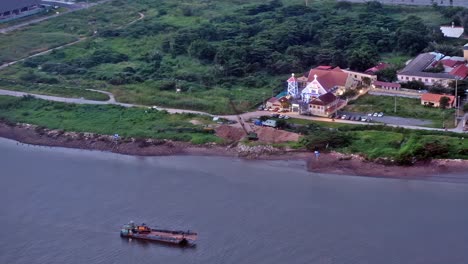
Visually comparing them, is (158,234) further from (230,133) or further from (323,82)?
(323,82)

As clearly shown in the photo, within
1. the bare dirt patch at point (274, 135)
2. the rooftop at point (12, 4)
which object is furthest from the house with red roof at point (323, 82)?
the rooftop at point (12, 4)

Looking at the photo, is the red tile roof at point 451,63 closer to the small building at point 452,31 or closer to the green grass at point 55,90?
the small building at point 452,31

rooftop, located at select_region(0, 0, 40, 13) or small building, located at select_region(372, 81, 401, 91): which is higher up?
rooftop, located at select_region(0, 0, 40, 13)

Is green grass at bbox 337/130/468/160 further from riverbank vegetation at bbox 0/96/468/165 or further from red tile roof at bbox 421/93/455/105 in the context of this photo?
red tile roof at bbox 421/93/455/105

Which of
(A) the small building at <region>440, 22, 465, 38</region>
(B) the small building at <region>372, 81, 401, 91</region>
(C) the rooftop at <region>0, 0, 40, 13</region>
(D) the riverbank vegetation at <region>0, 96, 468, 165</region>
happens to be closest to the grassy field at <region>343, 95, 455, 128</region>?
(B) the small building at <region>372, 81, 401, 91</region>

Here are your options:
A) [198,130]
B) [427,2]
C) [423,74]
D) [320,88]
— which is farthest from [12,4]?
[423,74]

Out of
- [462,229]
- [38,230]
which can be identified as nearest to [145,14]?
[38,230]
